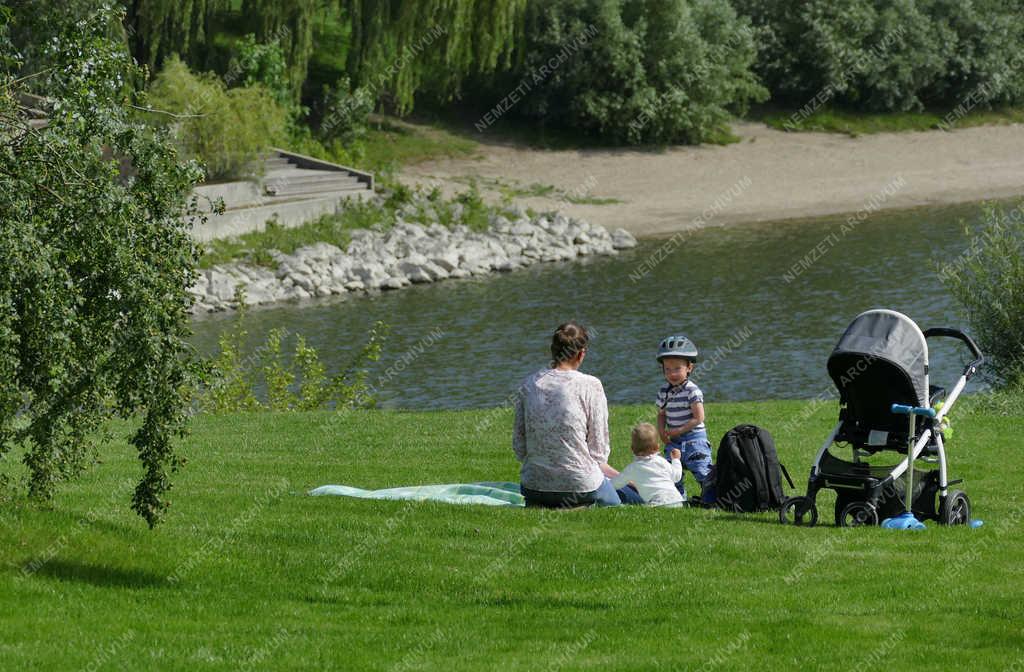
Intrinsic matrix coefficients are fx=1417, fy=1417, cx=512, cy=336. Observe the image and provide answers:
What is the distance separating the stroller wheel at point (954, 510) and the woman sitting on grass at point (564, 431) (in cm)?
252

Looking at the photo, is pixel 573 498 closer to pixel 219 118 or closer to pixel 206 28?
pixel 219 118

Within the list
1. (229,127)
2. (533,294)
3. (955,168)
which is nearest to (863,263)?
(533,294)

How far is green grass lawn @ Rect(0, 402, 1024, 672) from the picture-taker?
24.2 ft

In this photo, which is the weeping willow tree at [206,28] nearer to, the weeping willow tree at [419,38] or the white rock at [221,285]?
the weeping willow tree at [419,38]

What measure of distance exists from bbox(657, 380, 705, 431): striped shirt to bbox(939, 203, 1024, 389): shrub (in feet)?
33.6

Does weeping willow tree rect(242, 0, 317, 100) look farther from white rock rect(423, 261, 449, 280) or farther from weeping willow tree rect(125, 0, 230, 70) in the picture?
white rock rect(423, 261, 449, 280)

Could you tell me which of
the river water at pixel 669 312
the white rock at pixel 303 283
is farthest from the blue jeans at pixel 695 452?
the white rock at pixel 303 283

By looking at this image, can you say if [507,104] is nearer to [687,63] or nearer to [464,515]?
[687,63]

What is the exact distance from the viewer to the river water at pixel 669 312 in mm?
25875

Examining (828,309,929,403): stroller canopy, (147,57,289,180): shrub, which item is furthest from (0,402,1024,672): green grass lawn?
(147,57,289,180): shrub

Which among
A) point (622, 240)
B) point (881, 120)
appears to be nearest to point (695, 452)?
point (622, 240)

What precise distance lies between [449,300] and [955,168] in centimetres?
2314

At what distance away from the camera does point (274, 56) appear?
4338 centimetres

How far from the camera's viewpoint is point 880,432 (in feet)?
36.3
